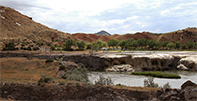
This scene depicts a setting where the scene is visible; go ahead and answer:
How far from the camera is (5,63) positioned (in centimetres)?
3875

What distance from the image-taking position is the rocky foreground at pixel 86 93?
14.5 metres

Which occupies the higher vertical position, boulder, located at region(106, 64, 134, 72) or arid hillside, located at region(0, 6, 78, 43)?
arid hillside, located at region(0, 6, 78, 43)

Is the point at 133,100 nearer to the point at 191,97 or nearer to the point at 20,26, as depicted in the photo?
the point at 191,97

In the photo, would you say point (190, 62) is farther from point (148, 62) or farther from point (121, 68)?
point (121, 68)

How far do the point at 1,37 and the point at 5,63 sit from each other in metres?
48.7

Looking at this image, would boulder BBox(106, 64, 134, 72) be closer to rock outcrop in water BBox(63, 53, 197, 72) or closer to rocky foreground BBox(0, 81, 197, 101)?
rock outcrop in water BBox(63, 53, 197, 72)

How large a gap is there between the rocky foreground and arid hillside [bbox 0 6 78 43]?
2913 inches

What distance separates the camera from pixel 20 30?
93.8 m

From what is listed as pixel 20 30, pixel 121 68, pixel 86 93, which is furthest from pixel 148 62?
pixel 20 30

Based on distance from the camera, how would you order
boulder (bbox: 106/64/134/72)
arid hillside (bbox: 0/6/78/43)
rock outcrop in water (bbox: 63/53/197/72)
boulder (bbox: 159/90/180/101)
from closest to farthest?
boulder (bbox: 159/90/180/101), boulder (bbox: 106/64/134/72), rock outcrop in water (bbox: 63/53/197/72), arid hillside (bbox: 0/6/78/43)

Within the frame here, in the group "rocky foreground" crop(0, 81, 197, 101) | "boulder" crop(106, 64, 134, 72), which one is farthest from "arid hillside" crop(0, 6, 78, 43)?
"rocky foreground" crop(0, 81, 197, 101)

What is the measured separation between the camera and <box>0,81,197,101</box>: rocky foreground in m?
14.5

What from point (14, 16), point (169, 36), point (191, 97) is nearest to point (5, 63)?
point (191, 97)

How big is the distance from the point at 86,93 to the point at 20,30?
3591 inches
